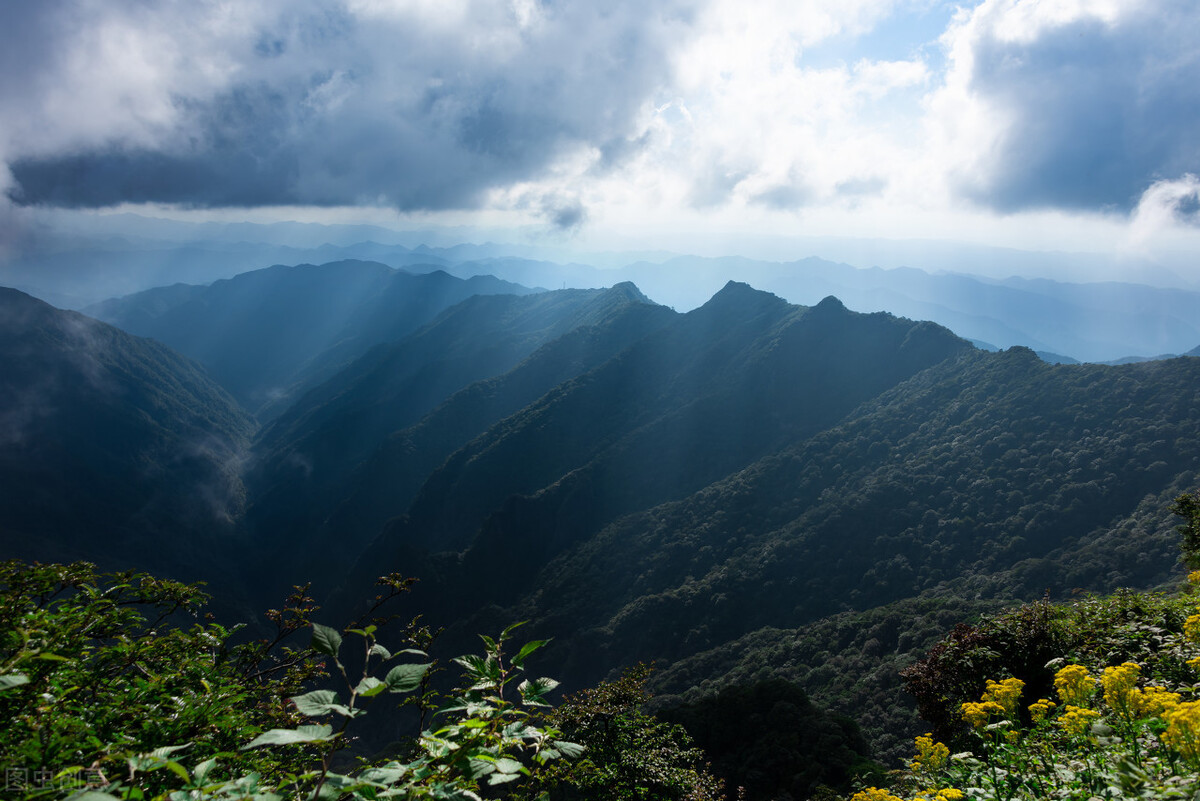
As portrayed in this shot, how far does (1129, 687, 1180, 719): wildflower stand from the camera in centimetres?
356

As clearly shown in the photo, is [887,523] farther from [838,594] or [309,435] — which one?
[309,435]

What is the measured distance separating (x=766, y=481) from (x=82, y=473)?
569 feet

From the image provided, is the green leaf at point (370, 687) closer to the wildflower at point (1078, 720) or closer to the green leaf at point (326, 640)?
the green leaf at point (326, 640)

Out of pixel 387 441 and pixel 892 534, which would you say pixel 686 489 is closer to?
Answer: pixel 892 534

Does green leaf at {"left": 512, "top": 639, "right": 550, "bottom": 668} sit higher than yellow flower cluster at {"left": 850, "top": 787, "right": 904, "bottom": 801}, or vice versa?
green leaf at {"left": 512, "top": 639, "right": 550, "bottom": 668}

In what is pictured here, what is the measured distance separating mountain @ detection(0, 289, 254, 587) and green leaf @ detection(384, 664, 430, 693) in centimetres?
14184

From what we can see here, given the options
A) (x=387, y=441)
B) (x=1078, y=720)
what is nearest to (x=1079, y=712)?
(x=1078, y=720)

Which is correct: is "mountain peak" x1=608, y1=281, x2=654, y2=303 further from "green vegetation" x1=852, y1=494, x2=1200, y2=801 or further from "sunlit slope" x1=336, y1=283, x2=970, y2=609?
"green vegetation" x1=852, y1=494, x2=1200, y2=801

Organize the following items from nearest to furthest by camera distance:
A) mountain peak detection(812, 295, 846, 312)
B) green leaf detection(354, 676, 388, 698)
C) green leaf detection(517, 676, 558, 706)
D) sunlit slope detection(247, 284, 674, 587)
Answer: green leaf detection(354, 676, 388, 698) < green leaf detection(517, 676, 558, 706) < mountain peak detection(812, 295, 846, 312) < sunlit slope detection(247, 284, 674, 587)

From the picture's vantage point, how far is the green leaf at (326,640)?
1.99m

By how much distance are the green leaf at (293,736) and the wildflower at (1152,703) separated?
4.95 metres

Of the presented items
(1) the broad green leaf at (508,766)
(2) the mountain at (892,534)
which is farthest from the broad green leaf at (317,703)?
(2) the mountain at (892,534)

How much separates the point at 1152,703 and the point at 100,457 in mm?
207383

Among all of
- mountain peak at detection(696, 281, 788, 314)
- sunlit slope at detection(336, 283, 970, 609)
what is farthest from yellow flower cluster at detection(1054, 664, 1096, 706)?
mountain peak at detection(696, 281, 788, 314)
